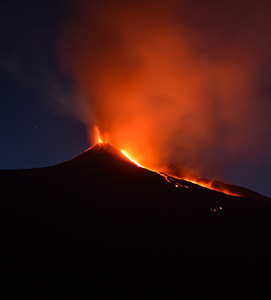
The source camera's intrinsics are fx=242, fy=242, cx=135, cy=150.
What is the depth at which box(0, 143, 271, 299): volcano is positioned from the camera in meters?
9.94

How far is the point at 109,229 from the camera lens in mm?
14086

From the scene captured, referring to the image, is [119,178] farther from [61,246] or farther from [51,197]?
[61,246]

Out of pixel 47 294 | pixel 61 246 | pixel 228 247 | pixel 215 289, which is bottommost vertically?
pixel 47 294

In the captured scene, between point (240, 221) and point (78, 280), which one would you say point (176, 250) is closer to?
point (78, 280)

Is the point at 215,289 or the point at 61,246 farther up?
the point at 61,246

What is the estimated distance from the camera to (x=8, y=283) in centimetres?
849

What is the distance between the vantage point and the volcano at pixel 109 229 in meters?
9.94

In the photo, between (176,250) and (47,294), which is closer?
(47,294)

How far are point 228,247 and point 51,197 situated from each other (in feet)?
40.0

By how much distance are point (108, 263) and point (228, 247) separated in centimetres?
768

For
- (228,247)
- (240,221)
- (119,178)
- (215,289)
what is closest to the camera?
(215,289)

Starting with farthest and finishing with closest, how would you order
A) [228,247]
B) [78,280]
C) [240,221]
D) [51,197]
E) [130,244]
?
1. [240,221]
2. [51,197]
3. [228,247]
4. [130,244]
5. [78,280]

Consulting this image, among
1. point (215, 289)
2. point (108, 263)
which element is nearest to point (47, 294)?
point (108, 263)

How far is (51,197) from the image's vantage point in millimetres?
17453
